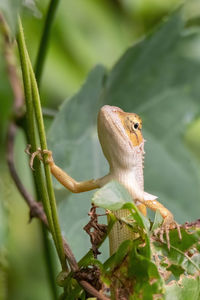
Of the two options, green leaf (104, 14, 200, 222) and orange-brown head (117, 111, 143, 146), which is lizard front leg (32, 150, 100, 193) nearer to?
orange-brown head (117, 111, 143, 146)

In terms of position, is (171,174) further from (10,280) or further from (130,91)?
(10,280)

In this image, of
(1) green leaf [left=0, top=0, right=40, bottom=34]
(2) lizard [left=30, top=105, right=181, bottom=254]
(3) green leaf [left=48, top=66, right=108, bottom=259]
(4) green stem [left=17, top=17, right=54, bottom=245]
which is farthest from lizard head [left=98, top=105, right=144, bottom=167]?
(1) green leaf [left=0, top=0, right=40, bottom=34]

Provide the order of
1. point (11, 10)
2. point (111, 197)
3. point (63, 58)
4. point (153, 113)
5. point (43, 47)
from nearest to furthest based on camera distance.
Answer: point (11, 10), point (111, 197), point (43, 47), point (153, 113), point (63, 58)

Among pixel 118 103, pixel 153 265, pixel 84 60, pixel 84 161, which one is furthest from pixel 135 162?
pixel 84 60

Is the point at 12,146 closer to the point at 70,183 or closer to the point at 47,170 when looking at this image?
the point at 70,183

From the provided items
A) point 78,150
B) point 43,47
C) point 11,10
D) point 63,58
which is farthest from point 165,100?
point 11,10

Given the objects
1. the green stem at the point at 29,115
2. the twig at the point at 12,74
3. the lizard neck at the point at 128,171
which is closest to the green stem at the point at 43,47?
the twig at the point at 12,74
